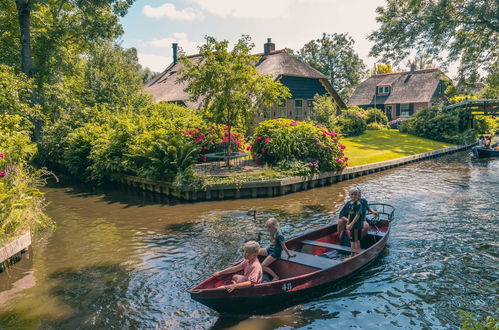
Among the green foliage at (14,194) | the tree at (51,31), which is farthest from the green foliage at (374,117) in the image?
the green foliage at (14,194)

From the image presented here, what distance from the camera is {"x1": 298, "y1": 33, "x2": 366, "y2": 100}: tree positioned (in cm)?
6234

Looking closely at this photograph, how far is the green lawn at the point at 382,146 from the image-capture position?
86.5 ft

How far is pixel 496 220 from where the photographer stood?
44.7ft

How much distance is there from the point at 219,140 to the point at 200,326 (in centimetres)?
1614

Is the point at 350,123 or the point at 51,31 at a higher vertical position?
the point at 51,31

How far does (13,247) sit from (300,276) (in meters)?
7.19

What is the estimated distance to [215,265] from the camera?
10172 millimetres

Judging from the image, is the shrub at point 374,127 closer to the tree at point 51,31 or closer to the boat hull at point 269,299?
the tree at point 51,31

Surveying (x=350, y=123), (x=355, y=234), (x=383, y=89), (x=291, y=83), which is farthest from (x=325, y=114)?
(x=383, y=89)

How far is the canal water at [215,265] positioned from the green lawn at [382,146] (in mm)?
8273

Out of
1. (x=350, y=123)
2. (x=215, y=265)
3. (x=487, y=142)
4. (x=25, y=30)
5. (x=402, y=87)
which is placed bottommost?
(x=215, y=265)

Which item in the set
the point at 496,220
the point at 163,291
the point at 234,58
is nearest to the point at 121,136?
the point at 234,58

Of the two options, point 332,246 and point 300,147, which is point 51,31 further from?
point 332,246

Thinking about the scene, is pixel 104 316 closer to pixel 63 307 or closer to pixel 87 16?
pixel 63 307
